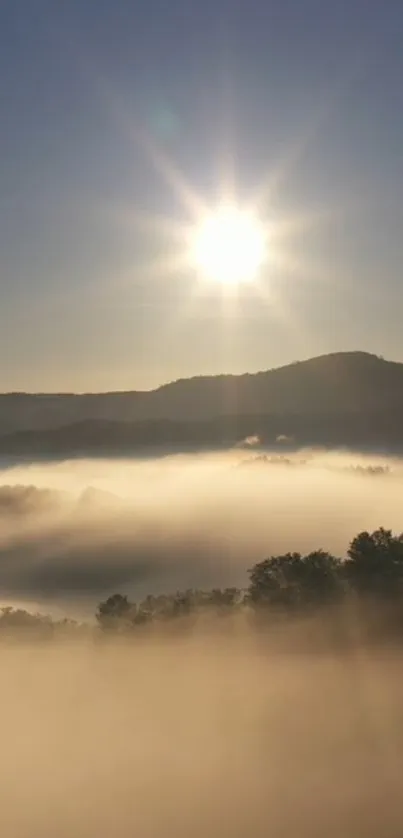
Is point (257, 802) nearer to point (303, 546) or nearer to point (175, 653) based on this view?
point (175, 653)

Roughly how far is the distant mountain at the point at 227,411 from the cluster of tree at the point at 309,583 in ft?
442

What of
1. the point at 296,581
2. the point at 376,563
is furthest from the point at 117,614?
the point at 376,563

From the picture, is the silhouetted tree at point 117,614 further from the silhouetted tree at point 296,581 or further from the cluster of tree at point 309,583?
the silhouetted tree at point 296,581

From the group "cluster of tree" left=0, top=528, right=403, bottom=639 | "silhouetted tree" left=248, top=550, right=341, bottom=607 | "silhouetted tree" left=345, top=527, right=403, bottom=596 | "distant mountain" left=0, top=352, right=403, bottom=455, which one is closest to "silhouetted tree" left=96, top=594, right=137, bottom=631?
"cluster of tree" left=0, top=528, right=403, bottom=639

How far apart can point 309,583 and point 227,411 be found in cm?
14829

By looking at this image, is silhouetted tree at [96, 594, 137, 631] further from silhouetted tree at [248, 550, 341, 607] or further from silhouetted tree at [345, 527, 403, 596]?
silhouetted tree at [345, 527, 403, 596]

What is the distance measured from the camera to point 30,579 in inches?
4818

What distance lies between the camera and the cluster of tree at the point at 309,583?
36281mm

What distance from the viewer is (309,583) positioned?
122ft

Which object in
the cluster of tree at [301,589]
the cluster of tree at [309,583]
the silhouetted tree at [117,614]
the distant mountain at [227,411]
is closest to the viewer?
the cluster of tree at [301,589]

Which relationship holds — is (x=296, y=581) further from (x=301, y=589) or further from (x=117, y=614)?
(x=117, y=614)

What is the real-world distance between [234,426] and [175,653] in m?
159

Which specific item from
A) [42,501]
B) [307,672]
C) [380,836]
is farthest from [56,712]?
[42,501]

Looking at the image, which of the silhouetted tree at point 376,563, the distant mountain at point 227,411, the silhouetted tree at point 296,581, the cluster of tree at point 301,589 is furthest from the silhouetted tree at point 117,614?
the distant mountain at point 227,411
